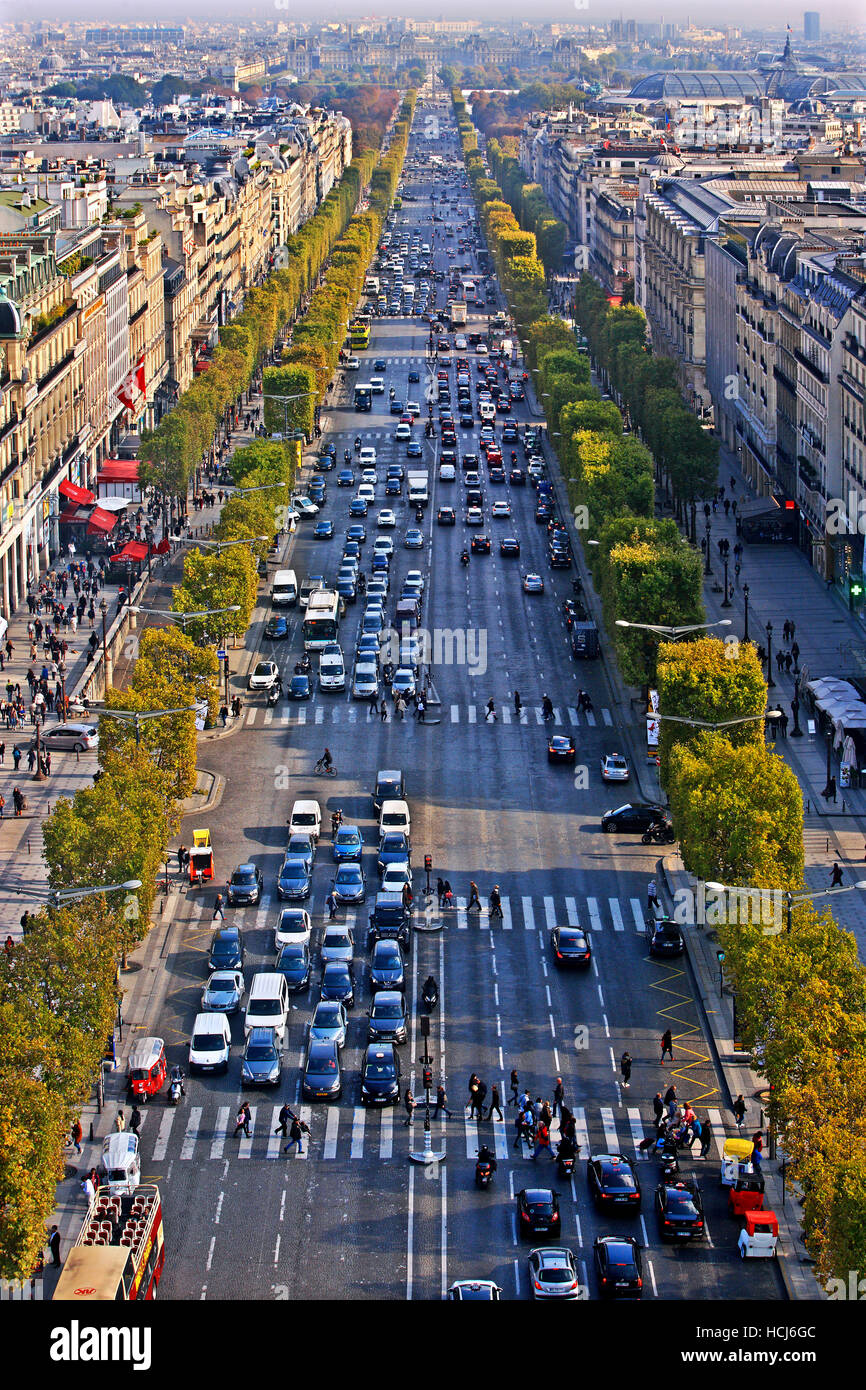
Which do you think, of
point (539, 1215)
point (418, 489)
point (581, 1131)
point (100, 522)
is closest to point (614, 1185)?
point (539, 1215)

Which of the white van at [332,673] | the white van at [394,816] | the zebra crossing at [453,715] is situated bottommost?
the zebra crossing at [453,715]

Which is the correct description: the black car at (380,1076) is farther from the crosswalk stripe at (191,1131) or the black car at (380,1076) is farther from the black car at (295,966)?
the black car at (295,966)

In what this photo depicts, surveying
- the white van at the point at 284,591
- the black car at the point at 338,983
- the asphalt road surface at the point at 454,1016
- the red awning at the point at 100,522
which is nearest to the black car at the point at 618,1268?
the asphalt road surface at the point at 454,1016

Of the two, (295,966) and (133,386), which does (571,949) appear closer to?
(295,966)

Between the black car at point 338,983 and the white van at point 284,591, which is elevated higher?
the black car at point 338,983

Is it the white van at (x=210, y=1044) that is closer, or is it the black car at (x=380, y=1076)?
the black car at (x=380, y=1076)

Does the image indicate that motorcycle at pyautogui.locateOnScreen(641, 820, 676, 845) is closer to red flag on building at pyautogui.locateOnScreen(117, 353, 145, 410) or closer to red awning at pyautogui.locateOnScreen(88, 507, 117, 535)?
red awning at pyautogui.locateOnScreen(88, 507, 117, 535)
